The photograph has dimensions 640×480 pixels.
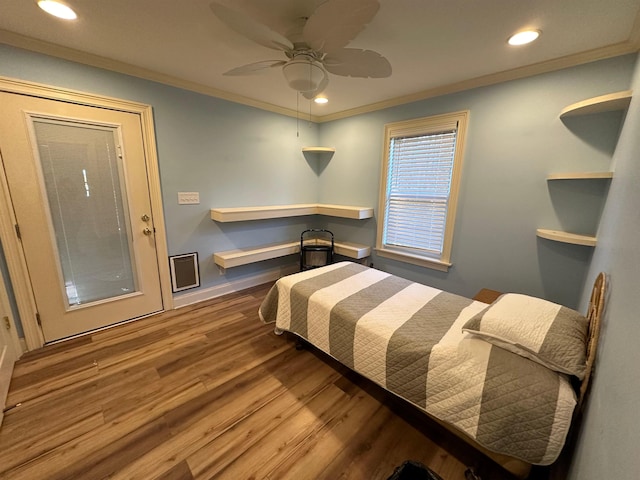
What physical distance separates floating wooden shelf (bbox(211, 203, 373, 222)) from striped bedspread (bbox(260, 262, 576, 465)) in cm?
116

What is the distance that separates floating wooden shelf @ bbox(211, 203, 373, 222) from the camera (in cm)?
291

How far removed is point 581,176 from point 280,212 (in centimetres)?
285

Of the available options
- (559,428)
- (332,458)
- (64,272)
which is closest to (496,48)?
(559,428)

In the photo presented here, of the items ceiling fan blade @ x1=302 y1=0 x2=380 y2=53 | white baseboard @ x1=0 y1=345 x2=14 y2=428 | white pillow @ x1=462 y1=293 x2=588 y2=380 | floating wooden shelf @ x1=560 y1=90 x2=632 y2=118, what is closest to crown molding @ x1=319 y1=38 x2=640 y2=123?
floating wooden shelf @ x1=560 y1=90 x2=632 y2=118

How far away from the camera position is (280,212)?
333 centimetres

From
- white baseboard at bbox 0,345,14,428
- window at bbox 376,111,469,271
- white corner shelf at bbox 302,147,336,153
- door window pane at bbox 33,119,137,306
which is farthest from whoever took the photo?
white corner shelf at bbox 302,147,336,153

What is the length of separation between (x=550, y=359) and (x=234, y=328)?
2.39 metres

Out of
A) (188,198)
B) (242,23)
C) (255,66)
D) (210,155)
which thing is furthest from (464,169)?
(188,198)

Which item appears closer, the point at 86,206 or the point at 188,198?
the point at 86,206

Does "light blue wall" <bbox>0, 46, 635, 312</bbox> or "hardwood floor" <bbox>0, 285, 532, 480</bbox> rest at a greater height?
"light blue wall" <bbox>0, 46, 635, 312</bbox>

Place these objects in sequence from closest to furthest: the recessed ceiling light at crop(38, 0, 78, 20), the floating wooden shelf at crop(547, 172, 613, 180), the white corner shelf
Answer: the recessed ceiling light at crop(38, 0, 78, 20) < the floating wooden shelf at crop(547, 172, 613, 180) < the white corner shelf

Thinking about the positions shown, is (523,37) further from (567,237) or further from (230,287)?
(230,287)

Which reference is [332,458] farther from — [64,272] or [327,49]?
[64,272]

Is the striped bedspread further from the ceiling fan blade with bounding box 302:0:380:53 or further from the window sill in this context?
the ceiling fan blade with bounding box 302:0:380:53
